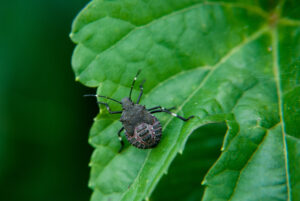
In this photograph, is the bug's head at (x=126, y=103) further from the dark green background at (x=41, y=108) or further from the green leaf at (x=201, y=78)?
the dark green background at (x=41, y=108)

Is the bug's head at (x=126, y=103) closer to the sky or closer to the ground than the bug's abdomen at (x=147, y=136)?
closer to the sky

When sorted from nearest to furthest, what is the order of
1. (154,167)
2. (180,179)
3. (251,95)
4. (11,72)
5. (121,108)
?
(154,167)
(251,95)
(121,108)
(180,179)
(11,72)

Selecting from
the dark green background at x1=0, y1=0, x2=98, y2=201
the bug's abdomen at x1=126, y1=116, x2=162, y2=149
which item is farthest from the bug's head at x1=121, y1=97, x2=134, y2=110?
the dark green background at x1=0, y1=0, x2=98, y2=201

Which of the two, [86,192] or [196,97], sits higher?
[196,97]

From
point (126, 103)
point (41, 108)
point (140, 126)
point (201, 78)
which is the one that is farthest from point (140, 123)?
point (41, 108)

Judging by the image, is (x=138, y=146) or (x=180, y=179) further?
(x=180, y=179)

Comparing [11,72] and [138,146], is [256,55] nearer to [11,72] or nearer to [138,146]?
[138,146]

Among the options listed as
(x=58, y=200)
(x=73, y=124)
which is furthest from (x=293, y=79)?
(x=58, y=200)

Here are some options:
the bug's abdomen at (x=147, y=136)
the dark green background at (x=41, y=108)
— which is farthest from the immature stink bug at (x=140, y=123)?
the dark green background at (x=41, y=108)

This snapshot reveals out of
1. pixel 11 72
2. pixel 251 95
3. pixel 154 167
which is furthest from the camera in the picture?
pixel 11 72
